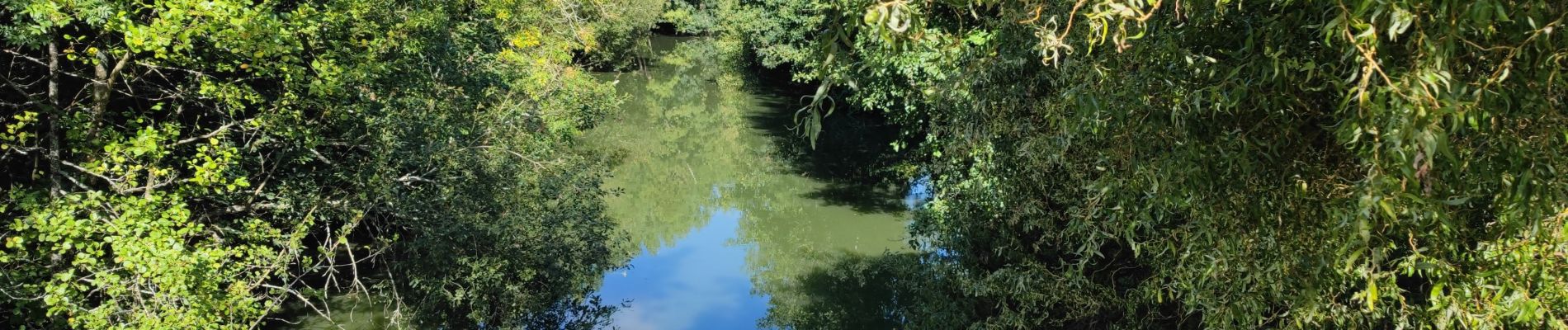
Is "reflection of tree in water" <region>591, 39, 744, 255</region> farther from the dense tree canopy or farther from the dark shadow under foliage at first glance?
the dense tree canopy

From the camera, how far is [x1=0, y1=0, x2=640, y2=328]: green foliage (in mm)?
5027

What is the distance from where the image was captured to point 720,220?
16.4 m

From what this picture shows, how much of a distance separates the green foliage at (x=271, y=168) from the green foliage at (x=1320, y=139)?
4.34 meters

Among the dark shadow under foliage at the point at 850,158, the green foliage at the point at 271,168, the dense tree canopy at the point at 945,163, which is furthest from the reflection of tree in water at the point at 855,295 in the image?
the green foliage at the point at 271,168

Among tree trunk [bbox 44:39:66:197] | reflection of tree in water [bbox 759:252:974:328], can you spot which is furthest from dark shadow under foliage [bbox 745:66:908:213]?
tree trunk [bbox 44:39:66:197]

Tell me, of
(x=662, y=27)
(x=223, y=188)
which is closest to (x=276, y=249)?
(x=223, y=188)

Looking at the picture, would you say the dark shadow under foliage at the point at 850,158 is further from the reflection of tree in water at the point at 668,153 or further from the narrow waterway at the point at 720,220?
the reflection of tree in water at the point at 668,153

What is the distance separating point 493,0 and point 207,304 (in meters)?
6.27

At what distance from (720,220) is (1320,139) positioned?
13.8 meters

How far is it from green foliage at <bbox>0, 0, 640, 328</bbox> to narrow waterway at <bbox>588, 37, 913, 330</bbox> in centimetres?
224

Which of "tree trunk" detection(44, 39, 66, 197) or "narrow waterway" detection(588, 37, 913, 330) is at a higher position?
"tree trunk" detection(44, 39, 66, 197)

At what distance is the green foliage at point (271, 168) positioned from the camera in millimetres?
5027

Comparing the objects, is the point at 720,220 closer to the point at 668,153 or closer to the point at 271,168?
the point at 668,153

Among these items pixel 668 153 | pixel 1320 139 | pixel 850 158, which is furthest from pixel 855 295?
pixel 668 153
